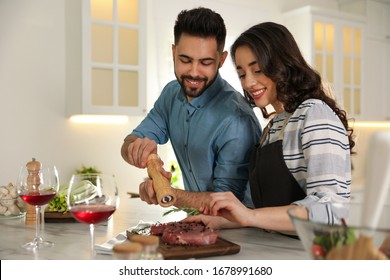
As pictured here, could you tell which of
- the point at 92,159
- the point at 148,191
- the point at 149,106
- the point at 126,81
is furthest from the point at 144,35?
the point at 148,191

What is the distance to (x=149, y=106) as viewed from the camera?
328 cm

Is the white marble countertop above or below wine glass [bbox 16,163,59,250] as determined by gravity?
below

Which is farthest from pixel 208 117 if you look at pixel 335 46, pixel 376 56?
pixel 376 56

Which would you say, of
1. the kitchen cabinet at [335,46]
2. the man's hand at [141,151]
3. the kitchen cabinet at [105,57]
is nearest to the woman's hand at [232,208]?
the man's hand at [141,151]

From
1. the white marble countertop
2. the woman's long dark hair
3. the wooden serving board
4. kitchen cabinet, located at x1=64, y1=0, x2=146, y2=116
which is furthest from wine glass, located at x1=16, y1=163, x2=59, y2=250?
kitchen cabinet, located at x1=64, y1=0, x2=146, y2=116

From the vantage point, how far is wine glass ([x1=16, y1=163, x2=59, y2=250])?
1022mm

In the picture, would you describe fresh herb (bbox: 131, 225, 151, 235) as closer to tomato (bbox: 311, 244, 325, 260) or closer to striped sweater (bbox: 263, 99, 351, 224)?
striped sweater (bbox: 263, 99, 351, 224)

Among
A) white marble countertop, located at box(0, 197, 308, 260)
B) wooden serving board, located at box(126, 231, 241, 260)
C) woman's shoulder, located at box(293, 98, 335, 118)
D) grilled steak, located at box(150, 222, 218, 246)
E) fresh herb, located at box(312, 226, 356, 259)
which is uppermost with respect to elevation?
woman's shoulder, located at box(293, 98, 335, 118)

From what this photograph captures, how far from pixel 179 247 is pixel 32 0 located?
7.96ft

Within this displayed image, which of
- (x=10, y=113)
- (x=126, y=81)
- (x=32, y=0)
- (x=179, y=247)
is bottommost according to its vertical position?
(x=179, y=247)

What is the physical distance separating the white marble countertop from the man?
22cm

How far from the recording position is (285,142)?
1.17 m
